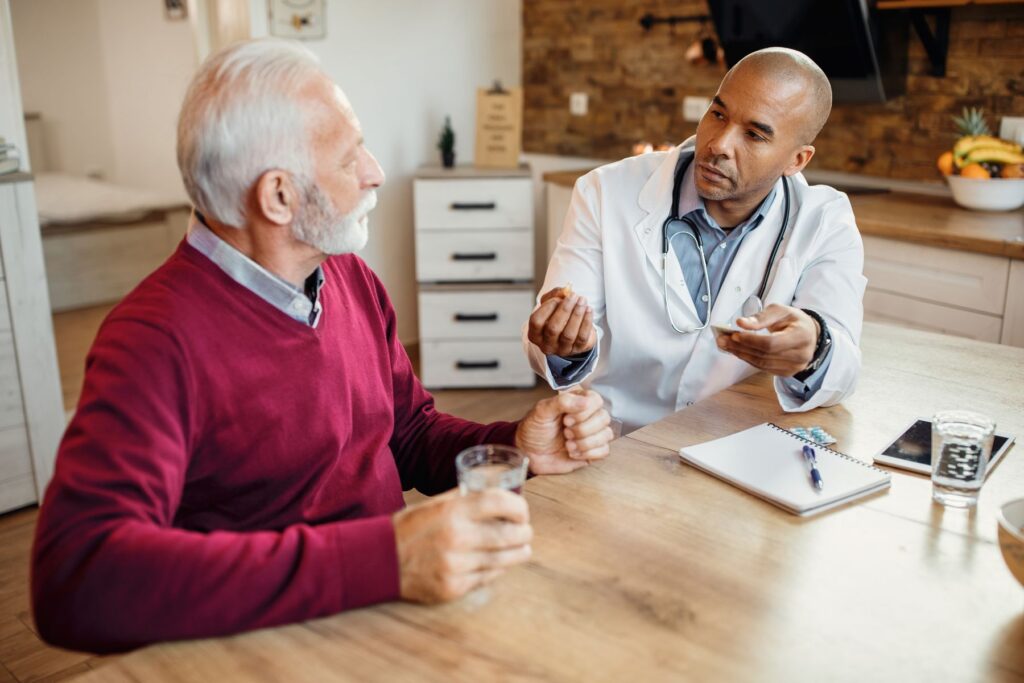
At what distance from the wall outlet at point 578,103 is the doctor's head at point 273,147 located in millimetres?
3200

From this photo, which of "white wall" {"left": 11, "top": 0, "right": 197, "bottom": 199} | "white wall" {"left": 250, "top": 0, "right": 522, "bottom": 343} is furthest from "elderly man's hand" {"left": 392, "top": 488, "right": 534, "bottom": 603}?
"white wall" {"left": 11, "top": 0, "right": 197, "bottom": 199}

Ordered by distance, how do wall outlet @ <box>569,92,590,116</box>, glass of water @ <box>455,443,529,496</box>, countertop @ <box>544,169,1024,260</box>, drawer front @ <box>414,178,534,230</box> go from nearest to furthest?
glass of water @ <box>455,443,529,496</box>
countertop @ <box>544,169,1024,260</box>
drawer front @ <box>414,178,534,230</box>
wall outlet @ <box>569,92,590,116</box>

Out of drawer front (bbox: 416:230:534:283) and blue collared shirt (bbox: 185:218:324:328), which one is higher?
blue collared shirt (bbox: 185:218:324:328)

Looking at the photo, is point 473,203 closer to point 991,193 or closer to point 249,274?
point 991,193

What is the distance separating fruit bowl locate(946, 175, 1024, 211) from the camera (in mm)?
2891

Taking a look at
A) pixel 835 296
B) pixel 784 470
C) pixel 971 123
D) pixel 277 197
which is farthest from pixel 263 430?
pixel 971 123

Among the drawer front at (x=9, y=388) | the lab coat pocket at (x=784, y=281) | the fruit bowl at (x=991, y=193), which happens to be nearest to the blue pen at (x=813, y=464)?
the lab coat pocket at (x=784, y=281)

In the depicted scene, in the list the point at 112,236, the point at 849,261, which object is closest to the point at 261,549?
the point at 849,261

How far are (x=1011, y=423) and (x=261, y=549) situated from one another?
1186 millimetres

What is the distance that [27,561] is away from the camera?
258 cm

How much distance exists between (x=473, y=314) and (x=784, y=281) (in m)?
2.22

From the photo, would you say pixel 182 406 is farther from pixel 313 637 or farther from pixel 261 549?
pixel 313 637

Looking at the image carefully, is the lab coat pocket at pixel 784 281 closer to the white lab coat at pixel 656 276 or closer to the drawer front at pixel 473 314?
Answer: the white lab coat at pixel 656 276

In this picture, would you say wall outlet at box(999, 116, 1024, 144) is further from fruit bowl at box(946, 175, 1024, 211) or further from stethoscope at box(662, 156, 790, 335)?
stethoscope at box(662, 156, 790, 335)
